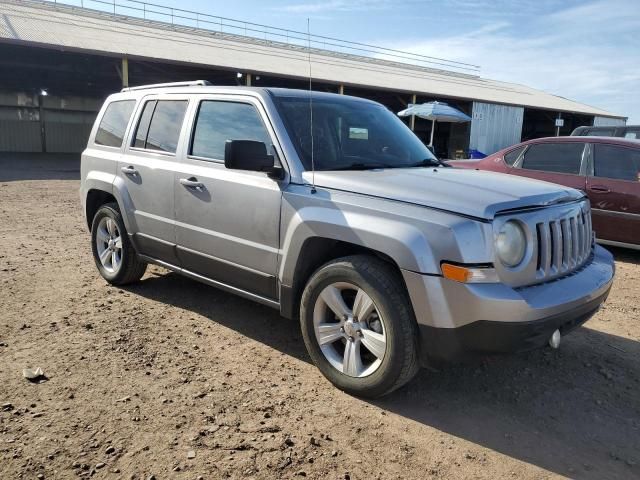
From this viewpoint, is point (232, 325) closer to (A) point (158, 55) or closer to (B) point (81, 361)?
(B) point (81, 361)

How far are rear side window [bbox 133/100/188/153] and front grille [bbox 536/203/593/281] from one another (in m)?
2.91

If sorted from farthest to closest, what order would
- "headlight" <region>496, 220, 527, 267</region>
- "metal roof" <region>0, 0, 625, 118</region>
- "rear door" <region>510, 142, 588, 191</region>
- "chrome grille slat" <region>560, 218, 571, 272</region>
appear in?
1. "metal roof" <region>0, 0, 625, 118</region>
2. "rear door" <region>510, 142, 588, 191</region>
3. "chrome grille slat" <region>560, 218, 571, 272</region>
4. "headlight" <region>496, 220, 527, 267</region>

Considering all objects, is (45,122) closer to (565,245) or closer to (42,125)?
(42,125)

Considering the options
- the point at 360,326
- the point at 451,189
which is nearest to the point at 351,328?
the point at 360,326

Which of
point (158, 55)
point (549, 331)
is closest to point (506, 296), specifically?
point (549, 331)

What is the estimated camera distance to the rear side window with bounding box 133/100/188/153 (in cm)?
436

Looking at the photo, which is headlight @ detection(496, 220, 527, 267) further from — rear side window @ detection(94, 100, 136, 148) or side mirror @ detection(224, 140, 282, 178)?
rear side window @ detection(94, 100, 136, 148)

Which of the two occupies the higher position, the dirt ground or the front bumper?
the front bumper

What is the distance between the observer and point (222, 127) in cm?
402

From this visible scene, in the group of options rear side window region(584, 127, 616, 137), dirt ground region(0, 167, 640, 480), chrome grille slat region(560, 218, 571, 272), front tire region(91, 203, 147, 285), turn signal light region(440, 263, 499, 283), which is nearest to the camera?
dirt ground region(0, 167, 640, 480)

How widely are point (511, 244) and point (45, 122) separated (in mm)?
30322

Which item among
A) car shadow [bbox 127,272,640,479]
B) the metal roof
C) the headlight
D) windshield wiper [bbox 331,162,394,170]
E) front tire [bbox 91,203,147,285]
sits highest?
the metal roof

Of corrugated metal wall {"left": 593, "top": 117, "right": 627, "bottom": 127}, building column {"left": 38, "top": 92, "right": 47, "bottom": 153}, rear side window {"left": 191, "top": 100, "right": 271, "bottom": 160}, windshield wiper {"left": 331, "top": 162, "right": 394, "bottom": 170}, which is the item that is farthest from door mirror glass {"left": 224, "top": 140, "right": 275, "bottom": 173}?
corrugated metal wall {"left": 593, "top": 117, "right": 627, "bottom": 127}

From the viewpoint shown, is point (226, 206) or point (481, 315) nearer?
point (481, 315)
